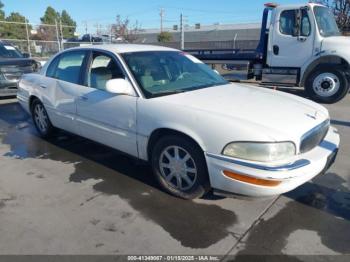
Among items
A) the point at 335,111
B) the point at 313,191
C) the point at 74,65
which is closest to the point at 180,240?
the point at 313,191

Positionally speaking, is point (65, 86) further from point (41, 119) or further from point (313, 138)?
point (313, 138)

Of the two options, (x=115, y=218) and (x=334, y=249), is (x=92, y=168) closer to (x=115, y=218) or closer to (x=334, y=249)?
(x=115, y=218)

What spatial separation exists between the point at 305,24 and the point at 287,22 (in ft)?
1.69

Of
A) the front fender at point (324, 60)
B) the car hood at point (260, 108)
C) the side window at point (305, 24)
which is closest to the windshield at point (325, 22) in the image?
the side window at point (305, 24)

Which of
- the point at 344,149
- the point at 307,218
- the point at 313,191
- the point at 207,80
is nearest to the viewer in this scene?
the point at 307,218

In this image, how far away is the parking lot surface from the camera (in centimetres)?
277

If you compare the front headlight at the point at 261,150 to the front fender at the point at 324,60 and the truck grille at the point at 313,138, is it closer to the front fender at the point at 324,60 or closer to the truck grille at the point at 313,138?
the truck grille at the point at 313,138

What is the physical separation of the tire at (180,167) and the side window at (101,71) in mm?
1155

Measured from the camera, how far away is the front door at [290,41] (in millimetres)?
8766

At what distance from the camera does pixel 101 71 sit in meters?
4.32

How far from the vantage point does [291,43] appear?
29.7ft

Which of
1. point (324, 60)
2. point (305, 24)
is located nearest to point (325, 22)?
point (305, 24)

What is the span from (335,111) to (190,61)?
14.8ft

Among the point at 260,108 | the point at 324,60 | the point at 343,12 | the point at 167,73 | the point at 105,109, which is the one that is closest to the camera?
the point at 260,108
